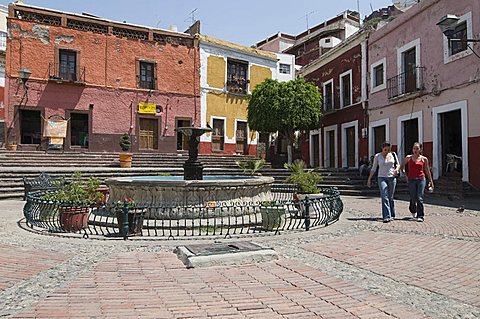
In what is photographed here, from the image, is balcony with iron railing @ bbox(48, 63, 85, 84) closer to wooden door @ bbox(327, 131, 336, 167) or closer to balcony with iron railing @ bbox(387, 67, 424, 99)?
wooden door @ bbox(327, 131, 336, 167)

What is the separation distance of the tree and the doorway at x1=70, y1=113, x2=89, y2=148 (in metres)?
9.40

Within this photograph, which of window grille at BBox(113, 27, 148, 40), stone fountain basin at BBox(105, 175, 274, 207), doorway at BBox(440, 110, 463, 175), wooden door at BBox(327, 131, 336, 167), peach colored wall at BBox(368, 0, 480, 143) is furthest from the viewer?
window grille at BBox(113, 27, 148, 40)

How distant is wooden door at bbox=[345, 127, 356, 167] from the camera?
822 inches

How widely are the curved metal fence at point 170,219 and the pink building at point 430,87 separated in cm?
824

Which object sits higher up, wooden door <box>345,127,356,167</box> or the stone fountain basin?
wooden door <box>345,127,356,167</box>

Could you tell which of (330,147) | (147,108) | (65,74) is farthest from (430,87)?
(65,74)

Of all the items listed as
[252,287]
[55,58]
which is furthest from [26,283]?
[55,58]

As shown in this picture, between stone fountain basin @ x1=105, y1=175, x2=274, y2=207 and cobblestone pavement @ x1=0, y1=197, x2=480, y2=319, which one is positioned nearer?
cobblestone pavement @ x1=0, y1=197, x2=480, y2=319

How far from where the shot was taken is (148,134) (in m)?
24.2

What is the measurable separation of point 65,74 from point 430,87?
1799cm

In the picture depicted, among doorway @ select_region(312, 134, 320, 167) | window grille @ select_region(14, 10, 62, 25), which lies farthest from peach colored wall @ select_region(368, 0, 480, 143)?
window grille @ select_region(14, 10, 62, 25)

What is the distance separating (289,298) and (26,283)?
267 centimetres

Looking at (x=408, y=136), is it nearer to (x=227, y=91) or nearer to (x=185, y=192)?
(x=185, y=192)

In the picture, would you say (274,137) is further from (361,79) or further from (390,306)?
(390,306)
